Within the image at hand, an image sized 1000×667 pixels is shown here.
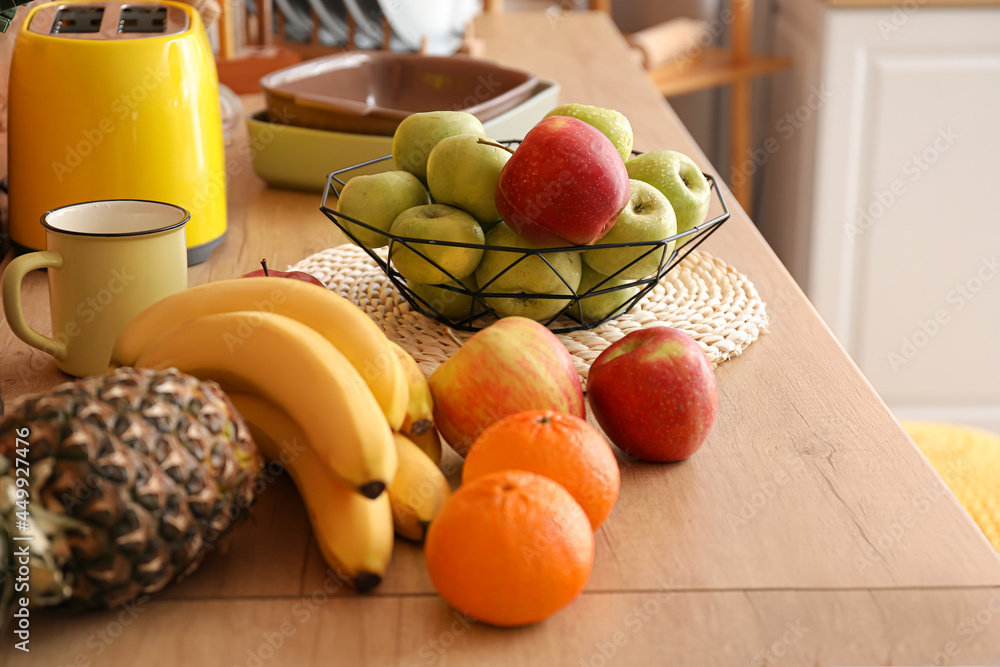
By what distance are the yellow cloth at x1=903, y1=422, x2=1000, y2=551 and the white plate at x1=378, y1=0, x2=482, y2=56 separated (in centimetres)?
105

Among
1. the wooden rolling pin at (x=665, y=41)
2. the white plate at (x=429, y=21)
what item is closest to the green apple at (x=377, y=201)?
the white plate at (x=429, y=21)

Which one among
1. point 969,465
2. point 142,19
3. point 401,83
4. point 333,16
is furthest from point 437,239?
point 333,16

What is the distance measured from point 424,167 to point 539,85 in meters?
0.49

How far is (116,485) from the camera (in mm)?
413

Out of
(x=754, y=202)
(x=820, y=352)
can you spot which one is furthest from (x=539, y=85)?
(x=754, y=202)

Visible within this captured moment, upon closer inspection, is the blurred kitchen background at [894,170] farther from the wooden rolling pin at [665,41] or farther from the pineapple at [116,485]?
the pineapple at [116,485]

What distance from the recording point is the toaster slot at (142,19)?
834 mm

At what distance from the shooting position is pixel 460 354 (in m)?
0.57

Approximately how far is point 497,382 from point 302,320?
12 cm

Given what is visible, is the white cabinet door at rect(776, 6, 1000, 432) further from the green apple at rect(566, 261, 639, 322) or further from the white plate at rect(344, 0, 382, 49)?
the green apple at rect(566, 261, 639, 322)

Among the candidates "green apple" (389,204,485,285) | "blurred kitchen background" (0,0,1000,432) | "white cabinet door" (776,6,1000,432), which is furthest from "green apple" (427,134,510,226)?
"white cabinet door" (776,6,1000,432)

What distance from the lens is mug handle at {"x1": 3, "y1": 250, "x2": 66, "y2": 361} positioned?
2.02ft

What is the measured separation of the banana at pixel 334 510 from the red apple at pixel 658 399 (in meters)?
0.16

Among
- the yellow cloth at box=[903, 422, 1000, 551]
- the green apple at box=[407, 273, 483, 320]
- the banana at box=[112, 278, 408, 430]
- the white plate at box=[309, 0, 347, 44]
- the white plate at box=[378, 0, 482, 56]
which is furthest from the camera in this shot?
the white plate at box=[309, 0, 347, 44]
